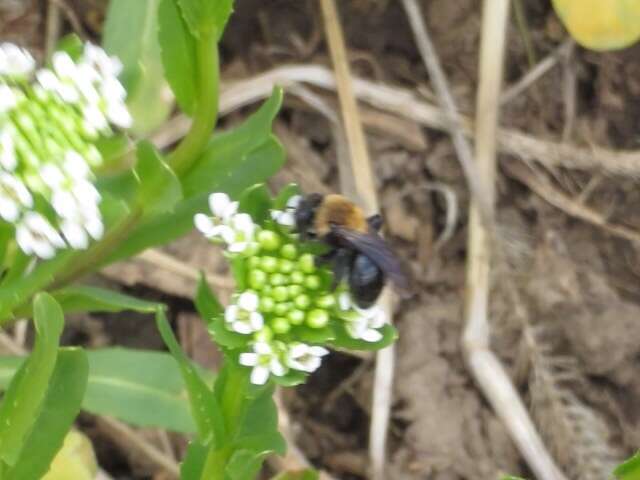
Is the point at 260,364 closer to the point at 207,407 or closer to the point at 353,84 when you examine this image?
the point at 207,407

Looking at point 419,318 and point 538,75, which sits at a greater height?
point 538,75

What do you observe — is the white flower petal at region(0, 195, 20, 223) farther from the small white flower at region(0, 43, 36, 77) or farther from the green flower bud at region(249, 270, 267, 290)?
the green flower bud at region(249, 270, 267, 290)

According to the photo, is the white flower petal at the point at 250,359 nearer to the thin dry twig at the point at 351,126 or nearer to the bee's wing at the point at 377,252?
the bee's wing at the point at 377,252

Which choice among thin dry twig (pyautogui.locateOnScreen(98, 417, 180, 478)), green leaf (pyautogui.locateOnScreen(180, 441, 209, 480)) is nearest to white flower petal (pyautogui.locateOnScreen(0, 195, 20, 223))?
green leaf (pyautogui.locateOnScreen(180, 441, 209, 480))

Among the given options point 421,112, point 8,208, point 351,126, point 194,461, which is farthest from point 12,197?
point 421,112

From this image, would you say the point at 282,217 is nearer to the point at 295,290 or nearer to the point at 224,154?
the point at 295,290

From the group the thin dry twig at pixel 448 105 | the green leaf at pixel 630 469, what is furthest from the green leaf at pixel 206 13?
the thin dry twig at pixel 448 105

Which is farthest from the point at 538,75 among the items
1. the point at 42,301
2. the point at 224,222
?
the point at 42,301
